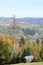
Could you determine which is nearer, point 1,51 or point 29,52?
point 1,51

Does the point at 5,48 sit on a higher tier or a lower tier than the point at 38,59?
higher

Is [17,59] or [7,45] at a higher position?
[7,45]

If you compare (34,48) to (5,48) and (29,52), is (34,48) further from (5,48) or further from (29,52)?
(5,48)

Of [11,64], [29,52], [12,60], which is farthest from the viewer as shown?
[29,52]

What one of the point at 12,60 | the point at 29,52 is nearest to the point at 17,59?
the point at 12,60

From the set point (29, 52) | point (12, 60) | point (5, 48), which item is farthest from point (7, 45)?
point (29, 52)

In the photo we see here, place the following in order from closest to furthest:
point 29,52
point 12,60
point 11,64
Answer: point 11,64
point 12,60
point 29,52

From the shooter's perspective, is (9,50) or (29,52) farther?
(29,52)

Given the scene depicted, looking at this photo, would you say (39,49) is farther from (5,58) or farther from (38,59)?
(5,58)

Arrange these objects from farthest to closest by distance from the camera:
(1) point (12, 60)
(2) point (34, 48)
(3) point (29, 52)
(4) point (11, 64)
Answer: (2) point (34, 48), (3) point (29, 52), (1) point (12, 60), (4) point (11, 64)
